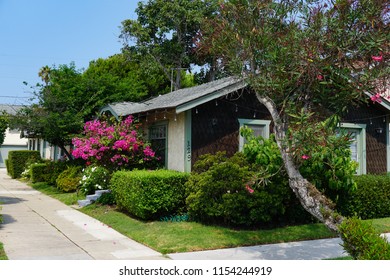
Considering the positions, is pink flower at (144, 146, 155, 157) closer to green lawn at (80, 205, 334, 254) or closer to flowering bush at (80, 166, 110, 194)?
flowering bush at (80, 166, 110, 194)

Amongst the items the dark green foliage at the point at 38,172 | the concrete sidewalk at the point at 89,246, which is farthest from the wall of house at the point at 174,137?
the dark green foliage at the point at 38,172

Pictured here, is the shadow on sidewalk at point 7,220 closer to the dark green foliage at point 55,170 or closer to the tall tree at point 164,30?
the dark green foliage at point 55,170

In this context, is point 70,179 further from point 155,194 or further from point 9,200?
point 155,194

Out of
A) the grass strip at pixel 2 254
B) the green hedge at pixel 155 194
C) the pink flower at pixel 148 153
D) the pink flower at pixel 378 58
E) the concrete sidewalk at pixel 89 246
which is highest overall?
the pink flower at pixel 378 58

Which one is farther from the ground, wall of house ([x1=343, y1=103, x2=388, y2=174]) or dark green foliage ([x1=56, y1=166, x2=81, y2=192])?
wall of house ([x1=343, y1=103, x2=388, y2=174])

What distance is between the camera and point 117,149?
42.8 ft

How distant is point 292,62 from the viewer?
21.7 ft

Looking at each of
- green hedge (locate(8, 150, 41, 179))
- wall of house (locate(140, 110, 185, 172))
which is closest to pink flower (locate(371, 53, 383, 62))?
wall of house (locate(140, 110, 185, 172))

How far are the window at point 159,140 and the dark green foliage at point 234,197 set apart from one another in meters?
3.09

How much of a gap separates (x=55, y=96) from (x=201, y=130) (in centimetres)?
861

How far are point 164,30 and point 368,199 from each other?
68.1 ft

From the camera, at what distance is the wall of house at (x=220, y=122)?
459 inches

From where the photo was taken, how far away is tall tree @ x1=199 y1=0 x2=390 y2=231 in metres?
6.35
